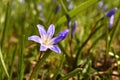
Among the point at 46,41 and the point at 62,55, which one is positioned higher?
the point at 46,41

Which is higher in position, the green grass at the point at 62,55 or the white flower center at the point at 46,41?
the white flower center at the point at 46,41

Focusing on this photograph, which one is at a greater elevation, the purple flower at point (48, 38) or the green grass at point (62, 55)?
the purple flower at point (48, 38)

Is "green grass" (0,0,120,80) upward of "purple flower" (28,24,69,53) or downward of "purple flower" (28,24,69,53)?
downward

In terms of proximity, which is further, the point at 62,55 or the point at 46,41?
the point at 62,55

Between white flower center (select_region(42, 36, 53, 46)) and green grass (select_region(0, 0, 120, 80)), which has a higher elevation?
white flower center (select_region(42, 36, 53, 46))

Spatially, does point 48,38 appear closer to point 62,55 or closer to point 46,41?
point 46,41

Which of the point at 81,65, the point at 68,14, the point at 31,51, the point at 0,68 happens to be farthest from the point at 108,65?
the point at 0,68

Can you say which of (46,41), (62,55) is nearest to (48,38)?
(46,41)

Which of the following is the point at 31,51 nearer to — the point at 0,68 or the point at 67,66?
the point at 67,66

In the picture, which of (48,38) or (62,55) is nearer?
(48,38)

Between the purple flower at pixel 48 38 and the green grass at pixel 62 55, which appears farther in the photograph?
the green grass at pixel 62 55

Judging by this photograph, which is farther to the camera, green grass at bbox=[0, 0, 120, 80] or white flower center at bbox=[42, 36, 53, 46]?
green grass at bbox=[0, 0, 120, 80]

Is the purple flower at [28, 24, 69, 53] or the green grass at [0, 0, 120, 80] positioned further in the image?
the green grass at [0, 0, 120, 80]
